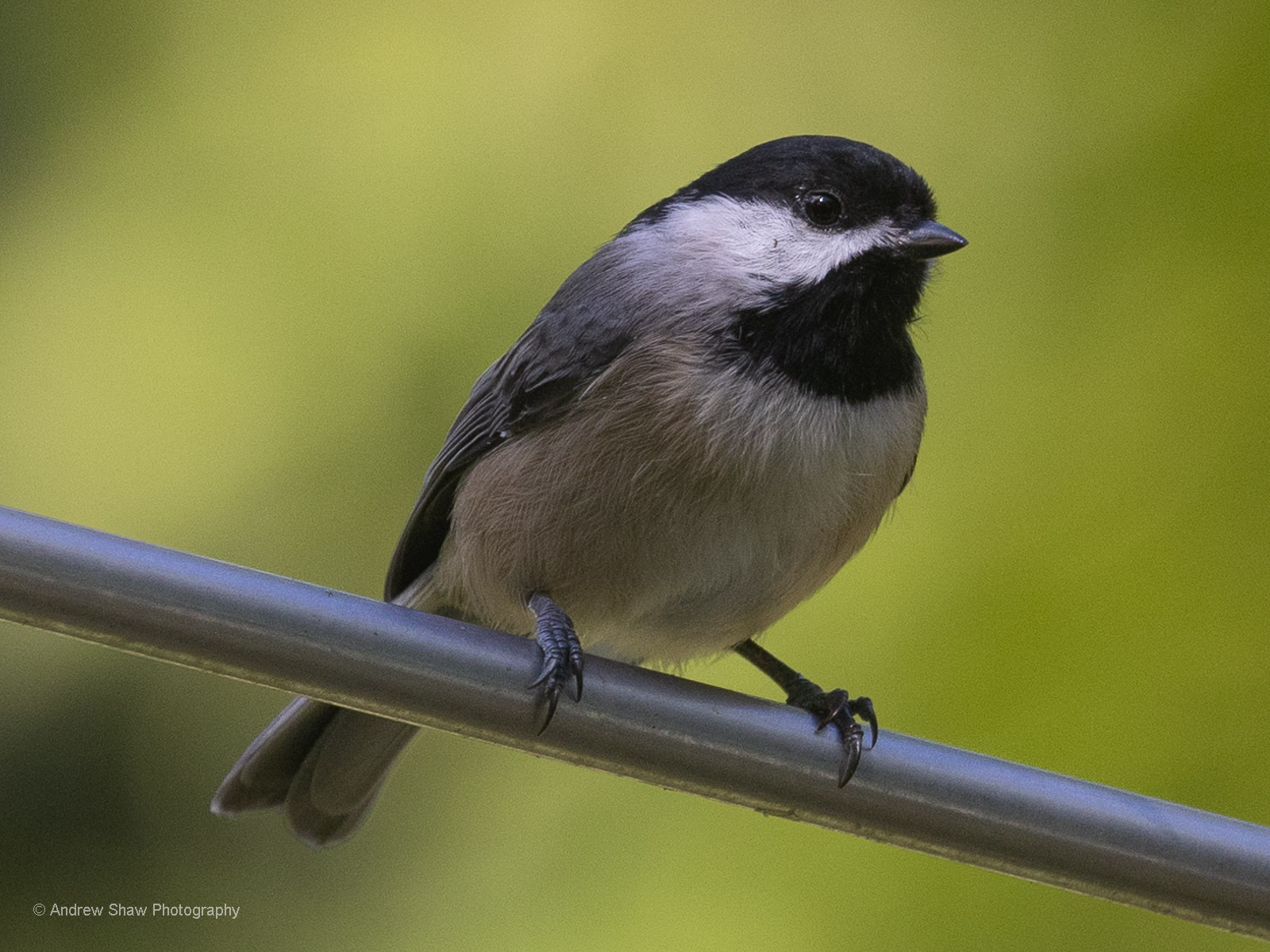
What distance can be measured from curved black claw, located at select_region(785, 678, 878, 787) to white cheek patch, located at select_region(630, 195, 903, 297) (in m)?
0.38

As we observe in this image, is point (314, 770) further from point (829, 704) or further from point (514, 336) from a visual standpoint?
point (514, 336)

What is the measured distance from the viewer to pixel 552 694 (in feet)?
2.97

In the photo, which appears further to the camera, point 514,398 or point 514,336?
point 514,336

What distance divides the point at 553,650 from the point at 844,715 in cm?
26

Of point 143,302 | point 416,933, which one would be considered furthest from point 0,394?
point 416,933

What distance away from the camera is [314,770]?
54.9 inches

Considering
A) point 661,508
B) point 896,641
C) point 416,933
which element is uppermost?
point 661,508

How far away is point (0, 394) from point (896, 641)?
1.22m

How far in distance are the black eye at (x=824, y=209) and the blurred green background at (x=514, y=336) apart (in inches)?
7.1

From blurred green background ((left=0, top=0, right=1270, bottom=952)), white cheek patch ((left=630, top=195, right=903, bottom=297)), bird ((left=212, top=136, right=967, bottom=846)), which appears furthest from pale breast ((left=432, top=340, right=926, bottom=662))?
blurred green background ((left=0, top=0, right=1270, bottom=952))

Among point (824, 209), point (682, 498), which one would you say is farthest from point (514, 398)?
point (824, 209)

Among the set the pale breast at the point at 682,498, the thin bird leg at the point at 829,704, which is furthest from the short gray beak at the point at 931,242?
the thin bird leg at the point at 829,704

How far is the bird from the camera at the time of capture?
1.22 metres

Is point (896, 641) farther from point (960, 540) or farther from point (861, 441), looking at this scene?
point (861, 441)
